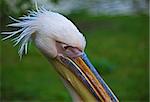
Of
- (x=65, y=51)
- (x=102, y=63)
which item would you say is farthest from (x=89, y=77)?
(x=102, y=63)

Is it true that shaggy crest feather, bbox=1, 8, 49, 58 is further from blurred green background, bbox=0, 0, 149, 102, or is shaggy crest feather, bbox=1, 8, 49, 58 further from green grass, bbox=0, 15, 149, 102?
green grass, bbox=0, 15, 149, 102

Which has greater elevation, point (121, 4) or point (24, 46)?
point (24, 46)

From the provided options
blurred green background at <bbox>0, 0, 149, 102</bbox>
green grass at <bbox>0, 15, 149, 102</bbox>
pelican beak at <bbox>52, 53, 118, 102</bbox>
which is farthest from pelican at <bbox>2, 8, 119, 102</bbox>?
green grass at <bbox>0, 15, 149, 102</bbox>

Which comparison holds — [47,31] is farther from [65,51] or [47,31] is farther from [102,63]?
[102,63]

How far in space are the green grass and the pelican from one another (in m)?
3.95

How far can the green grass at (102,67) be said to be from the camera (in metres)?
9.32

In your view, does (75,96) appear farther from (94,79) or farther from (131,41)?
(131,41)

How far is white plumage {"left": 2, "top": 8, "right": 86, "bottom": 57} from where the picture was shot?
129 inches

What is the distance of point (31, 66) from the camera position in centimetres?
1159

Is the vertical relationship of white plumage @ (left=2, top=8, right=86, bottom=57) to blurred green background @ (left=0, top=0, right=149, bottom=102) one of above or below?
above

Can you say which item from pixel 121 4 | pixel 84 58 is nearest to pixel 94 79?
pixel 84 58

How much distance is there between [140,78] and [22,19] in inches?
270

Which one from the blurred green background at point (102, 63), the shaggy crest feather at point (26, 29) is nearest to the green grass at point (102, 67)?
the blurred green background at point (102, 63)

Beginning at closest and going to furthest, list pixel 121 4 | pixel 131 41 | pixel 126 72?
pixel 121 4
pixel 126 72
pixel 131 41
